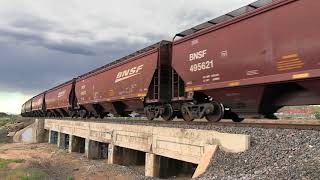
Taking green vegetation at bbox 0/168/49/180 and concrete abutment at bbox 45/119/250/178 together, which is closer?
concrete abutment at bbox 45/119/250/178

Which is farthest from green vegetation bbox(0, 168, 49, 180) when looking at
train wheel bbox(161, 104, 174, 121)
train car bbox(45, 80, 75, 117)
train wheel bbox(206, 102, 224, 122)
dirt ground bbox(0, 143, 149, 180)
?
train car bbox(45, 80, 75, 117)

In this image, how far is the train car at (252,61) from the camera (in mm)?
8570

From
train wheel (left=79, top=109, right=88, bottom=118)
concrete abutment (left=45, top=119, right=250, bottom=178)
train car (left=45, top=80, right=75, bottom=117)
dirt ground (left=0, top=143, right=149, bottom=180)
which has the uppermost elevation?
train car (left=45, top=80, right=75, bottom=117)

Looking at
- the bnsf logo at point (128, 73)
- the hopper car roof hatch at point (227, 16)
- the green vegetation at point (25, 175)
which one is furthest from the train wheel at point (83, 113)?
the hopper car roof hatch at point (227, 16)

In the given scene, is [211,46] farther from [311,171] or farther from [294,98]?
[311,171]

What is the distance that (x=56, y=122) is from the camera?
31.0m

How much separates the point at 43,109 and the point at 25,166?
27291 mm

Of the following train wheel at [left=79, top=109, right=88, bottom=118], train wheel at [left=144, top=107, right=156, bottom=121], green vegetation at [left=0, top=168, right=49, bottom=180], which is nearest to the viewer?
green vegetation at [left=0, top=168, right=49, bottom=180]

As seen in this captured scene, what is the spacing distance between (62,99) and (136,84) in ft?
58.8

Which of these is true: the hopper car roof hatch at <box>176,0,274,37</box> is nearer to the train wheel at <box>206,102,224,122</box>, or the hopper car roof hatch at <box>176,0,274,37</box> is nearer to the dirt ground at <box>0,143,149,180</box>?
the train wheel at <box>206,102,224,122</box>

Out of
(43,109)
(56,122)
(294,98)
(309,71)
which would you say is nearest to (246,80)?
(294,98)

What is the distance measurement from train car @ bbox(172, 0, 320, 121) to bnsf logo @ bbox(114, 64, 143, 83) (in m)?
3.41

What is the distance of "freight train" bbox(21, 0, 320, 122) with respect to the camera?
28.5 feet

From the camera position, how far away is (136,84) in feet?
55.8
